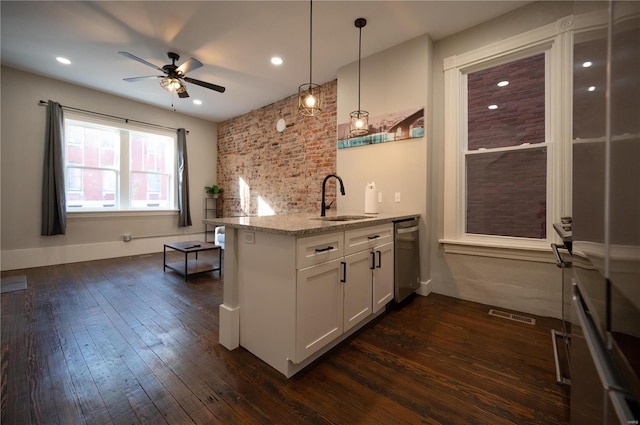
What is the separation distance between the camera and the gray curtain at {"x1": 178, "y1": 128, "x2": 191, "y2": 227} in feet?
19.0

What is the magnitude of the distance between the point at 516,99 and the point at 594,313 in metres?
2.79

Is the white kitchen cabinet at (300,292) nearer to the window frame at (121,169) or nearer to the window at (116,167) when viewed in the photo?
the window frame at (121,169)

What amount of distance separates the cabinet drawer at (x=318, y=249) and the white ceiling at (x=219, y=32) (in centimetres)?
235

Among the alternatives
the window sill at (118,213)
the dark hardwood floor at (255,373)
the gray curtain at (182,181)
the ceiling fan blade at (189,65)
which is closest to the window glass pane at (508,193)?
the dark hardwood floor at (255,373)

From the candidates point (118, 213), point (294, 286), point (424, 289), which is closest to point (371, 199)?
point (424, 289)

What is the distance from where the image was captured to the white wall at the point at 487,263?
240cm

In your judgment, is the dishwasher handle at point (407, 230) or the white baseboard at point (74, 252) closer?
the dishwasher handle at point (407, 230)

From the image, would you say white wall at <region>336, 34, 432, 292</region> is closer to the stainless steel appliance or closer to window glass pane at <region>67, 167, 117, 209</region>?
the stainless steel appliance

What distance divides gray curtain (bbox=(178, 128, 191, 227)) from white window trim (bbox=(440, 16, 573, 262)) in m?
5.38

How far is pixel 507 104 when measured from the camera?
8.75ft

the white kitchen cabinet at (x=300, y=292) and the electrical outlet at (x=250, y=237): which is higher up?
A: the electrical outlet at (x=250, y=237)

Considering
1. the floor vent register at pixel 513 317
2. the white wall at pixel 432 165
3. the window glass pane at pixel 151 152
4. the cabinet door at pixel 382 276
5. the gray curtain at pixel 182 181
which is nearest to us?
the cabinet door at pixel 382 276

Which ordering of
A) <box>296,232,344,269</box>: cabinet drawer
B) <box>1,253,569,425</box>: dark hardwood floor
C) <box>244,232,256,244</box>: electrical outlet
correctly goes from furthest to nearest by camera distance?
1. <box>244,232,256,244</box>: electrical outlet
2. <box>296,232,344,269</box>: cabinet drawer
3. <box>1,253,569,425</box>: dark hardwood floor

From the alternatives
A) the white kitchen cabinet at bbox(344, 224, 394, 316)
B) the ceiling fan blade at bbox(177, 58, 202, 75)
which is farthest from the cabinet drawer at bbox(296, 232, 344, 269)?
the ceiling fan blade at bbox(177, 58, 202, 75)
